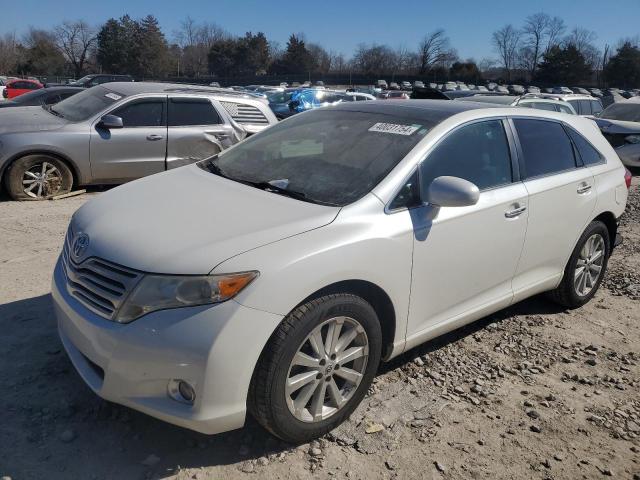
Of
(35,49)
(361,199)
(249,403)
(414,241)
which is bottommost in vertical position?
(249,403)

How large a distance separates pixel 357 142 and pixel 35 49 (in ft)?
263

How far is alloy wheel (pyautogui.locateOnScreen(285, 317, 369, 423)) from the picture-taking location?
2.60m

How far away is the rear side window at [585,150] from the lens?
4.31 m

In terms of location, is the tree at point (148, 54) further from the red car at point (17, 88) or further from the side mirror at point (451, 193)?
the side mirror at point (451, 193)

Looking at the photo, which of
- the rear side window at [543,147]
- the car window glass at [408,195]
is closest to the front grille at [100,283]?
the car window glass at [408,195]

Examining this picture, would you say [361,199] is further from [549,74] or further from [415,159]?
[549,74]

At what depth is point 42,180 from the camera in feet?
23.7

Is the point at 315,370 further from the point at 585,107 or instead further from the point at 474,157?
the point at 585,107

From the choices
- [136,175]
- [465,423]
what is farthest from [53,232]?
[465,423]

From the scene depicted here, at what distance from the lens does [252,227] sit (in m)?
2.62

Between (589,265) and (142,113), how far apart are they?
6103 millimetres

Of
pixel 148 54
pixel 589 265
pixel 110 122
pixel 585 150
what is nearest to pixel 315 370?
pixel 589 265

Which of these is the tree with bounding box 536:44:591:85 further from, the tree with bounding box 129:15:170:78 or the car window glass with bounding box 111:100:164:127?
the car window glass with bounding box 111:100:164:127

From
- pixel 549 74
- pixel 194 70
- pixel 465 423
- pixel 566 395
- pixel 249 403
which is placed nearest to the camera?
pixel 249 403
